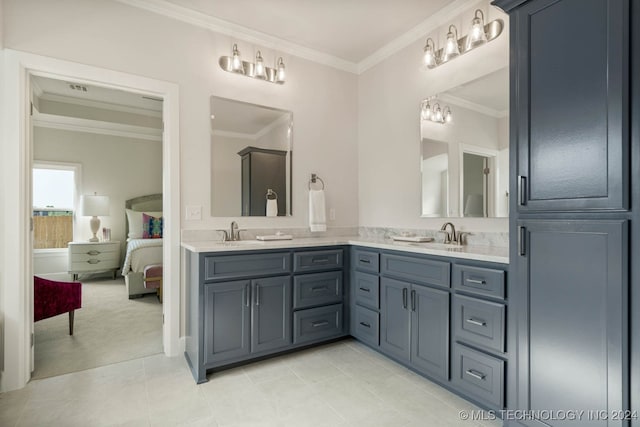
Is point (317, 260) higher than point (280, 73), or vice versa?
point (280, 73)

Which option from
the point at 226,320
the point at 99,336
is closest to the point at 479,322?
the point at 226,320

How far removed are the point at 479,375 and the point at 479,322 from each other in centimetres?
30

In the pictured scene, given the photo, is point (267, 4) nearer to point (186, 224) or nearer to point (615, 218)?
point (186, 224)

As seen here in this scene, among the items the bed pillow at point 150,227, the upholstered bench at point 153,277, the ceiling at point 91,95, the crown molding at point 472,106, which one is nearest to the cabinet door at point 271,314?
the crown molding at point 472,106

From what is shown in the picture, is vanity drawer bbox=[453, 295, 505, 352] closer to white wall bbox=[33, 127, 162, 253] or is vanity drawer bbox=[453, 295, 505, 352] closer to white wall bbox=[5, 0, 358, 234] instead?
white wall bbox=[5, 0, 358, 234]

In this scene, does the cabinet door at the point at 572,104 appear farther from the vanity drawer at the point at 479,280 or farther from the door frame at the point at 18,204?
the door frame at the point at 18,204

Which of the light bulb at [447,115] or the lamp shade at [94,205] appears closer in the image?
the light bulb at [447,115]

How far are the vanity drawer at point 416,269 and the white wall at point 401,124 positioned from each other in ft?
2.01

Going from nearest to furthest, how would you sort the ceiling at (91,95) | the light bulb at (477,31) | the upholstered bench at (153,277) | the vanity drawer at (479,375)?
the vanity drawer at (479,375)
the light bulb at (477,31)
the upholstered bench at (153,277)
the ceiling at (91,95)

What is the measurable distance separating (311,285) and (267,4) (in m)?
2.29

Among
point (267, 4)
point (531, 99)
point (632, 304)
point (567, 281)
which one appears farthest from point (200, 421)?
point (267, 4)

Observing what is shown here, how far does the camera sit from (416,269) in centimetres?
229

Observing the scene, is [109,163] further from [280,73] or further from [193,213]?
[280,73]

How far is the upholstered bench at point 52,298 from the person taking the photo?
8.74 ft
